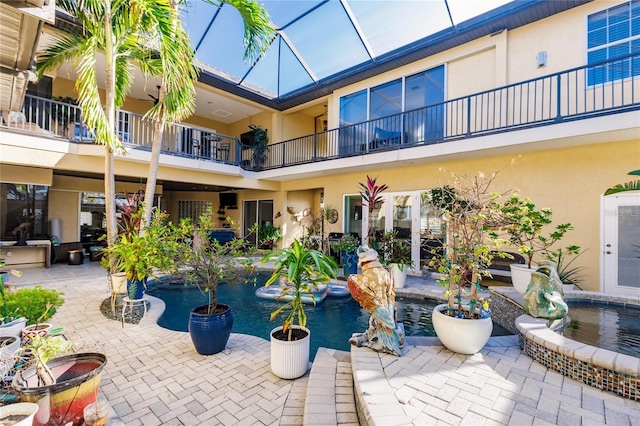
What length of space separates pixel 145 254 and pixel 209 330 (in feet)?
5.44

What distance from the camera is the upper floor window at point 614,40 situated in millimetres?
5902

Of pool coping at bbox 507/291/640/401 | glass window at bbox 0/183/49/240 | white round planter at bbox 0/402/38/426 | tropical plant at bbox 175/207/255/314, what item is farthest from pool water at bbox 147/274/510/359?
glass window at bbox 0/183/49/240

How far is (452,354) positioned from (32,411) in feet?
11.8

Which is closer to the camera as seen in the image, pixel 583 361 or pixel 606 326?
pixel 583 361

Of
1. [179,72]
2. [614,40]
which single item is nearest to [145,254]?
[179,72]

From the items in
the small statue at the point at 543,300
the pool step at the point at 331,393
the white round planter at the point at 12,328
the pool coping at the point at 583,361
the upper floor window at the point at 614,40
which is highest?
the upper floor window at the point at 614,40

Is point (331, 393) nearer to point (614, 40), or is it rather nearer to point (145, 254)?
point (145, 254)

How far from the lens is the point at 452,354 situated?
312 centimetres

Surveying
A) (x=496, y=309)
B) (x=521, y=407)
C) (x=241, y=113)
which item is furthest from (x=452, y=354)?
(x=241, y=113)

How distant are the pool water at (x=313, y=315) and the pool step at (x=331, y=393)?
0.86 metres

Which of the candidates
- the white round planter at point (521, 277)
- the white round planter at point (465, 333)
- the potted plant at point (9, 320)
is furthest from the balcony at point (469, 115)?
the white round planter at point (465, 333)

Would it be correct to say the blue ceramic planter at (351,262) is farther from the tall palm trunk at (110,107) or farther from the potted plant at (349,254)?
the tall palm trunk at (110,107)

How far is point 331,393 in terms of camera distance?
8.45ft

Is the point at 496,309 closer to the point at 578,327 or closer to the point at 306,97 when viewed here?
the point at 578,327
